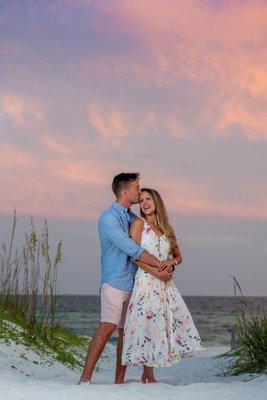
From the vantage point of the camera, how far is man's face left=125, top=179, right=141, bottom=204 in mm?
6758

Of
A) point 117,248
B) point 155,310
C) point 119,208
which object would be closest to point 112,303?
point 155,310

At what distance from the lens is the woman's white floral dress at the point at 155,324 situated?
657 centimetres

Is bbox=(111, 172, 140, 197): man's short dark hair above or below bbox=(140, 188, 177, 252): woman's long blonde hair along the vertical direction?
above

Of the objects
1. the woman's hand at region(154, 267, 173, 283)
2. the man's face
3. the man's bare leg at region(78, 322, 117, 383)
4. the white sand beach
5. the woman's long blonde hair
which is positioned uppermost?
the man's face

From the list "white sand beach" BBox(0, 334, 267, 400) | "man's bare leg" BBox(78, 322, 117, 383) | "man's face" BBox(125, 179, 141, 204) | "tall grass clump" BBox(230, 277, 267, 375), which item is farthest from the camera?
"tall grass clump" BBox(230, 277, 267, 375)

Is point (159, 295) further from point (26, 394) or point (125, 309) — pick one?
point (26, 394)

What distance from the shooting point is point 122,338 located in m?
6.72

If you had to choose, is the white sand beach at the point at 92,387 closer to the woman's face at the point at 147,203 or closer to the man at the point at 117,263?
the man at the point at 117,263

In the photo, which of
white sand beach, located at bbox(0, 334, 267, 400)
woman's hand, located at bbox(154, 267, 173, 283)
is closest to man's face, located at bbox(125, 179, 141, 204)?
woman's hand, located at bbox(154, 267, 173, 283)

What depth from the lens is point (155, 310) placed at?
21.7ft

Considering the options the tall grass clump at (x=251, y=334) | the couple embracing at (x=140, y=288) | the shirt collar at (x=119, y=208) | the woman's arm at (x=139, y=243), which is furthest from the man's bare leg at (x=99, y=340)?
the tall grass clump at (x=251, y=334)

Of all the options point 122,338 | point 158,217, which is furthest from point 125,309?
point 158,217

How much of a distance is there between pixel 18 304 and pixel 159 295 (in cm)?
466

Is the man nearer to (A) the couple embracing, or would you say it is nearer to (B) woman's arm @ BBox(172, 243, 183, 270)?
(A) the couple embracing
